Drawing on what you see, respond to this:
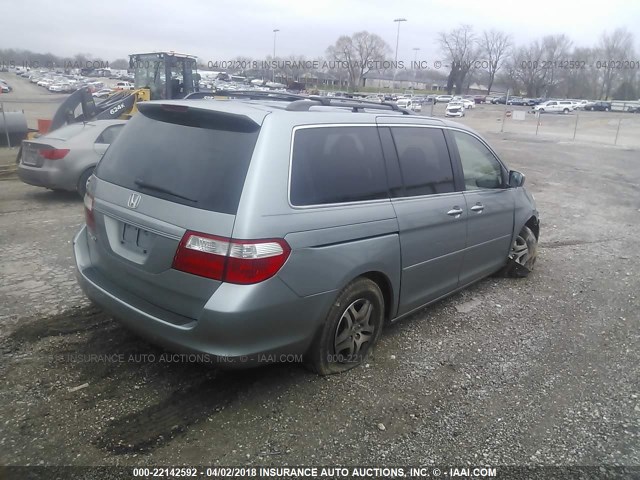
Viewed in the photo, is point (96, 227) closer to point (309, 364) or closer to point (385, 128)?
point (309, 364)

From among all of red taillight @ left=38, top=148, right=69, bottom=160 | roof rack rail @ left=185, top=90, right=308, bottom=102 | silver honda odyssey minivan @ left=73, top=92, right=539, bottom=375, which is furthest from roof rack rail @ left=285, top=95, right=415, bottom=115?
red taillight @ left=38, top=148, right=69, bottom=160

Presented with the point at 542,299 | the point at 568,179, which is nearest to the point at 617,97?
the point at 568,179

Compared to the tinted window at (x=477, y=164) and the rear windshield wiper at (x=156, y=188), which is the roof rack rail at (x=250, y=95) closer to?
the rear windshield wiper at (x=156, y=188)

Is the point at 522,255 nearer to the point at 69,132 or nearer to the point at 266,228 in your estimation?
the point at 266,228

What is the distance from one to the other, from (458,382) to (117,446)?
2.22 meters

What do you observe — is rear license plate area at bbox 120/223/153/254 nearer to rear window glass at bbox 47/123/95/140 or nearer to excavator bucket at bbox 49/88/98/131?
rear window glass at bbox 47/123/95/140

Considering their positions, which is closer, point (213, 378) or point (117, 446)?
point (117, 446)

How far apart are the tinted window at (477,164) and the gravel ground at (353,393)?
1.19 m

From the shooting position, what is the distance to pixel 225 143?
111 inches

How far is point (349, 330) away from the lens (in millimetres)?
3312

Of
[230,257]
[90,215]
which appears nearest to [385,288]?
[230,257]

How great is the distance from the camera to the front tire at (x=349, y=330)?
312 centimetres

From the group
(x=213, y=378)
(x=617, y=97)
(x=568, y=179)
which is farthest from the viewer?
(x=617, y=97)

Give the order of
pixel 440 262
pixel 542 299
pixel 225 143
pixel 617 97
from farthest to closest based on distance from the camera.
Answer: pixel 617 97 → pixel 542 299 → pixel 440 262 → pixel 225 143
